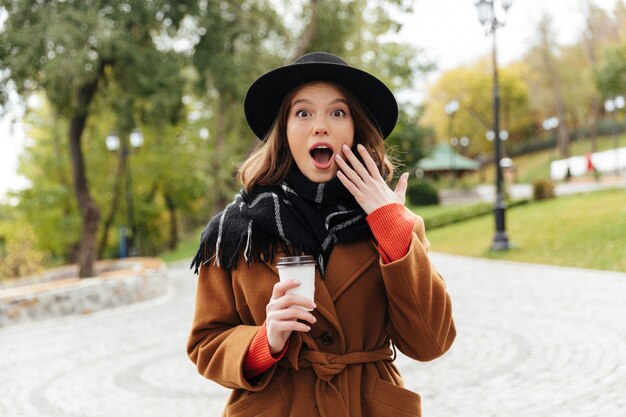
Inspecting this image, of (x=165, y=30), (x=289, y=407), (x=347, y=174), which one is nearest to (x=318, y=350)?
(x=289, y=407)

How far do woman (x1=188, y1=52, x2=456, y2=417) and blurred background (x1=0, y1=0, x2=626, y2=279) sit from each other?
385 millimetres

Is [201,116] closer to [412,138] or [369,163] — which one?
[412,138]

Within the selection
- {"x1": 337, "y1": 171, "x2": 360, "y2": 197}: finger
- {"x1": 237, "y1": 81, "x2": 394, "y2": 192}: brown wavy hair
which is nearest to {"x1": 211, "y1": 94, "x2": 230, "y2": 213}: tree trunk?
{"x1": 237, "y1": 81, "x2": 394, "y2": 192}: brown wavy hair

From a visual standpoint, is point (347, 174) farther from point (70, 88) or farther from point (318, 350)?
point (70, 88)

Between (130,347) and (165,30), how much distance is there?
10.2 meters

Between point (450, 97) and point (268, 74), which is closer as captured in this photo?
point (268, 74)

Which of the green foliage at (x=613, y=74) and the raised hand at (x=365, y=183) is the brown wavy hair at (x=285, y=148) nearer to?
the raised hand at (x=365, y=183)

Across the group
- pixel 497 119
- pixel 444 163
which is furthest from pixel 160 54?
pixel 444 163

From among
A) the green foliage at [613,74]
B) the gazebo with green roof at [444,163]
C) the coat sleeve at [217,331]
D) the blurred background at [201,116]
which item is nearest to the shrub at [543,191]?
the blurred background at [201,116]

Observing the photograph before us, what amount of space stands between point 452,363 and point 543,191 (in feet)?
90.1

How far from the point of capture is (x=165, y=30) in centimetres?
1727

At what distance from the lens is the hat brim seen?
2.20m

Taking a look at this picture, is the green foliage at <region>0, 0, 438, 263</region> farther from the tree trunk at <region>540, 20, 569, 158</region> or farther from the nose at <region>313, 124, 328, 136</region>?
the tree trunk at <region>540, 20, 569, 158</region>

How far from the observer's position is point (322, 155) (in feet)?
7.24
